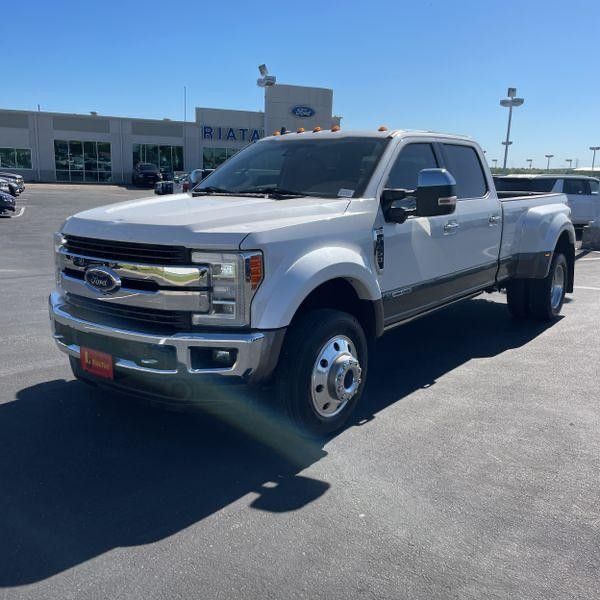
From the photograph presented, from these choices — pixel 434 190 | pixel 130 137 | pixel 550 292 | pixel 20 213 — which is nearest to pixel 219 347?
pixel 434 190

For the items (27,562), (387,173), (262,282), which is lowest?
(27,562)

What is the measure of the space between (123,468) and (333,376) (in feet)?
4.55

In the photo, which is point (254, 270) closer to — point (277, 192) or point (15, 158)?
point (277, 192)

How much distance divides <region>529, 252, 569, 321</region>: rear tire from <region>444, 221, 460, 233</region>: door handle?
83.6 inches

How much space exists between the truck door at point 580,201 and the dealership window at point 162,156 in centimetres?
3594

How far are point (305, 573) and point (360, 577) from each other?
0.79 ft

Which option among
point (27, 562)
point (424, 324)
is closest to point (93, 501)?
point (27, 562)

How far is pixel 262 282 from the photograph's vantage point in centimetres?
354

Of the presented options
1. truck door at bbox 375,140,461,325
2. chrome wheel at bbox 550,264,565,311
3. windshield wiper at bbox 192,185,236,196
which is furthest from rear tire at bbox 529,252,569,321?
windshield wiper at bbox 192,185,236,196

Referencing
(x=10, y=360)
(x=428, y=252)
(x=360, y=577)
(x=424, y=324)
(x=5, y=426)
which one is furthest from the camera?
(x=424, y=324)

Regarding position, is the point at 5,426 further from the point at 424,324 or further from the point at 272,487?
the point at 424,324

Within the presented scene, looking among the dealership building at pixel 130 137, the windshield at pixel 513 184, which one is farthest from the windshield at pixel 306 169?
the dealership building at pixel 130 137

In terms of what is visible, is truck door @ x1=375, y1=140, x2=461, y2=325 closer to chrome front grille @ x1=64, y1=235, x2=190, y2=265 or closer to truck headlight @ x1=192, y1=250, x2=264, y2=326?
truck headlight @ x1=192, y1=250, x2=264, y2=326

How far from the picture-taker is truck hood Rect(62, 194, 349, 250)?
3502 millimetres
